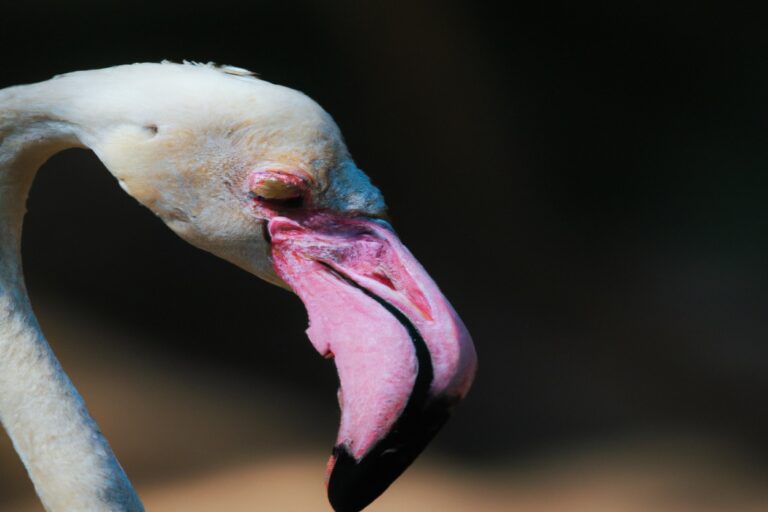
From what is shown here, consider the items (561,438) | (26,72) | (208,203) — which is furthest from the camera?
(561,438)

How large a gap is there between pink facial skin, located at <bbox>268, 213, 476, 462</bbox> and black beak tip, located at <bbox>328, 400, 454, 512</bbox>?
0.01m

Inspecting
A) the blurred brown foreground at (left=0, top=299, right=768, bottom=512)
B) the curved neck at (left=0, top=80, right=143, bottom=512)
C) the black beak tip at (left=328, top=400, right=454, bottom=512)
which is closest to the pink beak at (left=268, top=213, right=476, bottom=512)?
the black beak tip at (left=328, top=400, right=454, bottom=512)

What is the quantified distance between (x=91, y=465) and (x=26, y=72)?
1859 millimetres

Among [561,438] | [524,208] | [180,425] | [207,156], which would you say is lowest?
[180,425]

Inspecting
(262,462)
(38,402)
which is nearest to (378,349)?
(38,402)

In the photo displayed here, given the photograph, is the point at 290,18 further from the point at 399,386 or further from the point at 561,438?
the point at 399,386

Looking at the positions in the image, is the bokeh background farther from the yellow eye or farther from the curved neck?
the yellow eye

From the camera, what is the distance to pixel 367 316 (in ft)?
3.26

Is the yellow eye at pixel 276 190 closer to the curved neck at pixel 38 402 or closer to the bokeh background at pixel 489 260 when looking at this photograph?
the curved neck at pixel 38 402

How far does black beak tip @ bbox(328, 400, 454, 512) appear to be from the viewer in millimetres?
951

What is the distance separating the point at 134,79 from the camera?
3.38ft

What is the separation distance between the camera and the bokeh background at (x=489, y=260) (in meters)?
2.88

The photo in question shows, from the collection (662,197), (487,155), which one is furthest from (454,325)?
(662,197)

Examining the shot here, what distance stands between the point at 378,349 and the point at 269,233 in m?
0.19
